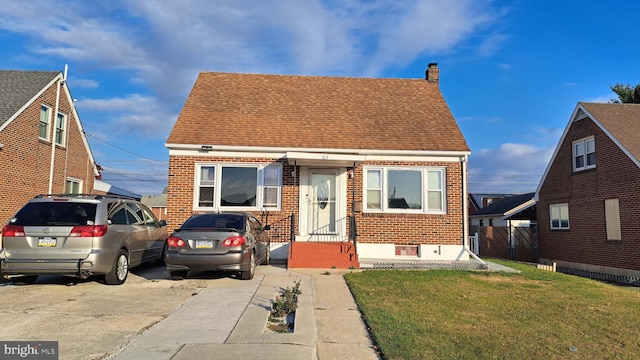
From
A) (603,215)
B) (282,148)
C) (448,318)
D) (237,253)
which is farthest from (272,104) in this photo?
(603,215)

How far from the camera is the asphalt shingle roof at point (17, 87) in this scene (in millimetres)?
16422

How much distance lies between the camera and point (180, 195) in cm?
1303

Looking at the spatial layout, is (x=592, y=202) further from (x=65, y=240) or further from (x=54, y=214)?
(x=54, y=214)

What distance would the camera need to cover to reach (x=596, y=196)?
19.6 metres

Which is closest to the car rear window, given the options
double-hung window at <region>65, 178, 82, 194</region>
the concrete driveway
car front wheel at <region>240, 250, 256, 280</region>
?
the concrete driveway

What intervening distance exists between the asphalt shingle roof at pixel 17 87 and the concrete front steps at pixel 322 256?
12.3m

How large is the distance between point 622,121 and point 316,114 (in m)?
14.7

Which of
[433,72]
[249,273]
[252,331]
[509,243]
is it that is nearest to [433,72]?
[433,72]

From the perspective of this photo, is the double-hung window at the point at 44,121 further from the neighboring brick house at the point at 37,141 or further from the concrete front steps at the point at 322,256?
the concrete front steps at the point at 322,256

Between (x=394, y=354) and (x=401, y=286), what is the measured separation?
4.10 meters

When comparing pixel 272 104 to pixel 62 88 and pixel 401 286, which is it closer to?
pixel 401 286

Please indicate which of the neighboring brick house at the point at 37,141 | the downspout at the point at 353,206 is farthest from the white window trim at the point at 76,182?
the downspout at the point at 353,206

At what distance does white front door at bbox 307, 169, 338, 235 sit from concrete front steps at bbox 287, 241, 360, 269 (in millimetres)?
1563

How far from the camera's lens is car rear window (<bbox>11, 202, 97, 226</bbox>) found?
7.96 metres
